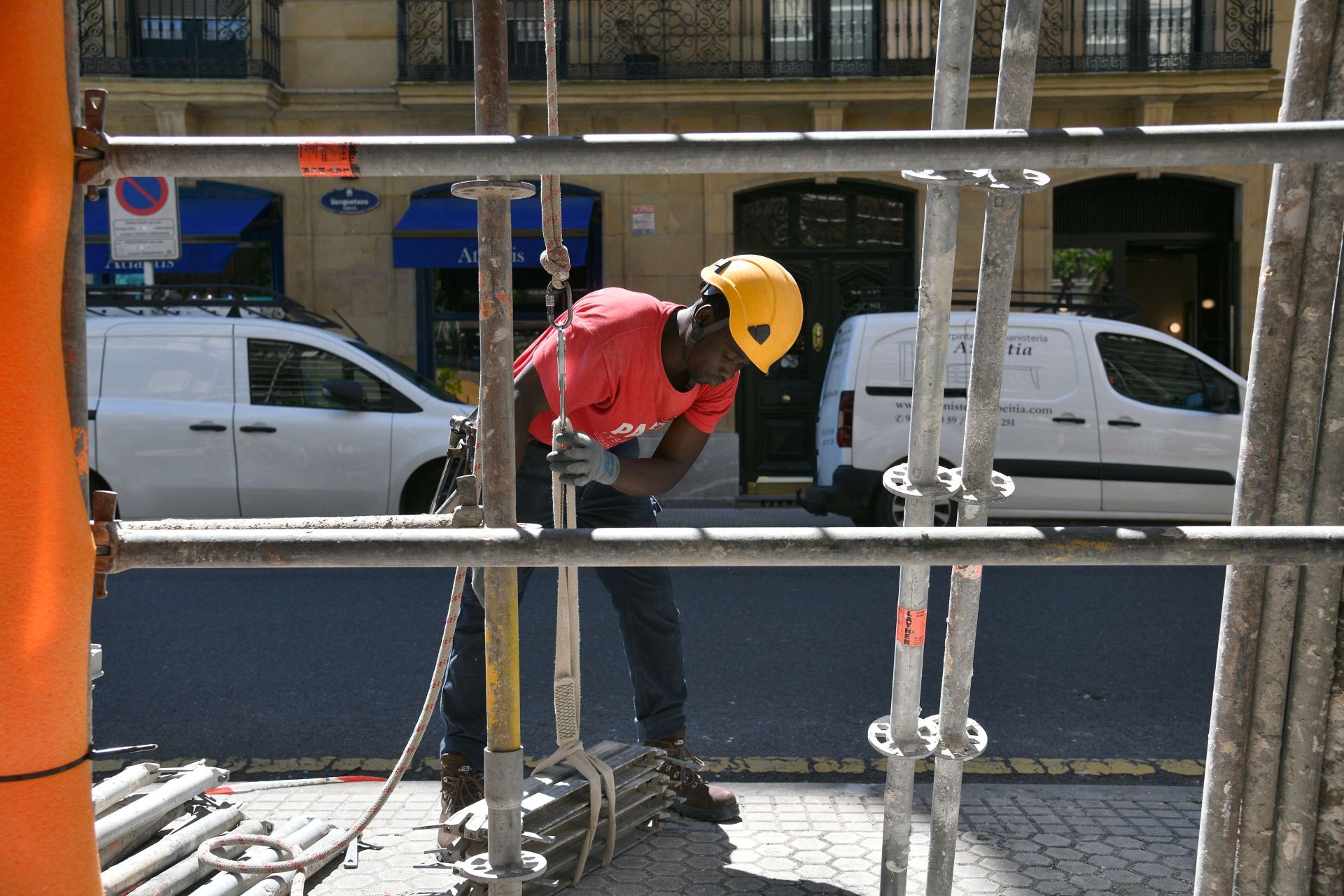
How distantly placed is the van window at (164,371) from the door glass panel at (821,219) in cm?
862

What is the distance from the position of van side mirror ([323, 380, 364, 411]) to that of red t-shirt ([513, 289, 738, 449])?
240 inches

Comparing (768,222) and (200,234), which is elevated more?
(768,222)

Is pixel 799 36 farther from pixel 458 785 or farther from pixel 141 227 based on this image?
pixel 458 785

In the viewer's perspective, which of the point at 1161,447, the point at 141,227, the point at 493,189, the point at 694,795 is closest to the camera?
the point at 493,189

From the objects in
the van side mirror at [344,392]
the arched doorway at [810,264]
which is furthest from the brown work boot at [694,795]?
the arched doorway at [810,264]

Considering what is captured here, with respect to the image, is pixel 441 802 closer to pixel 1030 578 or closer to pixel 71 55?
pixel 71 55

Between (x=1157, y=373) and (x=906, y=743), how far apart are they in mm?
8533

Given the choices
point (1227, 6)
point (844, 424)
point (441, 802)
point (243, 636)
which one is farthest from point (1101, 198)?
point (441, 802)

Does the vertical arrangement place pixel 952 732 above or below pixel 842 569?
above

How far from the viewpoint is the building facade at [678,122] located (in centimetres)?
1545

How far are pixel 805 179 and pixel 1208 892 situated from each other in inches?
567

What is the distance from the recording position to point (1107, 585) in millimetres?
8273

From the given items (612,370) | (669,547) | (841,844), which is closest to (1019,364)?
(841,844)

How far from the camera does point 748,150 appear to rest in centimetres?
190
